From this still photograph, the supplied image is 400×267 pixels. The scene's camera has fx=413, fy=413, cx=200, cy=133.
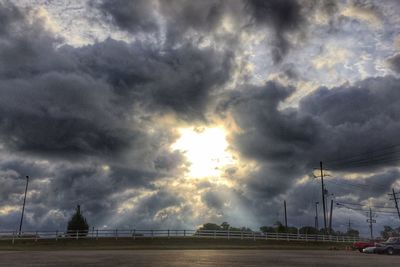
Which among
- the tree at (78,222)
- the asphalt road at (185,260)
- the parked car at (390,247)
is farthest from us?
the tree at (78,222)

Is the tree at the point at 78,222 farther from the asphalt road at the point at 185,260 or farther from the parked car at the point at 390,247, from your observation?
the parked car at the point at 390,247

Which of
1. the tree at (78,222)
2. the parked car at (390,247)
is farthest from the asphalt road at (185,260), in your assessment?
the tree at (78,222)

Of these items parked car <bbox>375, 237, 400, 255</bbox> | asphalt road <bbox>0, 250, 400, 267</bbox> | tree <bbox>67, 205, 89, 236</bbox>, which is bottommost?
asphalt road <bbox>0, 250, 400, 267</bbox>

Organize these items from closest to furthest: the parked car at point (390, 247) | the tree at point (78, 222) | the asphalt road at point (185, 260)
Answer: the asphalt road at point (185, 260), the parked car at point (390, 247), the tree at point (78, 222)

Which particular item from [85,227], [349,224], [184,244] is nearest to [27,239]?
[184,244]

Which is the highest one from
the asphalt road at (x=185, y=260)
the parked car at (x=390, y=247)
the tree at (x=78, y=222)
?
the tree at (x=78, y=222)

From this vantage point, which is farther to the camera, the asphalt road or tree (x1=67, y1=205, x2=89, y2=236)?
tree (x1=67, y1=205, x2=89, y2=236)

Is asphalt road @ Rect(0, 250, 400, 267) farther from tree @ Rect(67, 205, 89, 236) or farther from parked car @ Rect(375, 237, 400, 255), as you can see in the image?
tree @ Rect(67, 205, 89, 236)

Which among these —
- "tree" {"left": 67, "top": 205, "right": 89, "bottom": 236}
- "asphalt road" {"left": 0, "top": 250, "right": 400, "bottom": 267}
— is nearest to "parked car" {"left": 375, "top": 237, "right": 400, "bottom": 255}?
"asphalt road" {"left": 0, "top": 250, "right": 400, "bottom": 267}

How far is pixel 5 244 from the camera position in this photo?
48875mm

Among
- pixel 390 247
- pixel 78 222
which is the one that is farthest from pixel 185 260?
pixel 78 222

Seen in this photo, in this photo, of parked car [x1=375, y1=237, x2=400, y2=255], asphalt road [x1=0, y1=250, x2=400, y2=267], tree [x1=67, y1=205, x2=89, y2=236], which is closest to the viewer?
asphalt road [x1=0, y1=250, x2=400, y2=267]

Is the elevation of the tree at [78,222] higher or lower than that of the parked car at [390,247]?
higher

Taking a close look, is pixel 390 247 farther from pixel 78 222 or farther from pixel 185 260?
pixel 78 222
